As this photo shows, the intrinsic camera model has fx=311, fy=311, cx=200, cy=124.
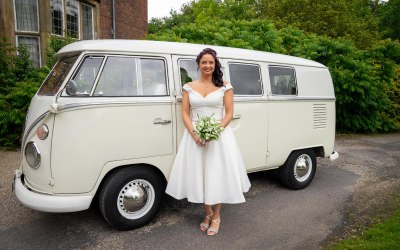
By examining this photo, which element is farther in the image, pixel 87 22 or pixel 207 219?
pixel 87 22

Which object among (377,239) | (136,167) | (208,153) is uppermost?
(208,153)

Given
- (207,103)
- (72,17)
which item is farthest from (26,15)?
(207,103)

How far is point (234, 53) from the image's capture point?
15.2ft

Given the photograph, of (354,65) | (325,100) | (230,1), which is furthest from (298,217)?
(230,1)

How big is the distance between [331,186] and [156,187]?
355 cm

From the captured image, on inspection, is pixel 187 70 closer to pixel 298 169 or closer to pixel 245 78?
pixel 245 78

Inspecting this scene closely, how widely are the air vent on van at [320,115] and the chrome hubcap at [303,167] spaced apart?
0.61m

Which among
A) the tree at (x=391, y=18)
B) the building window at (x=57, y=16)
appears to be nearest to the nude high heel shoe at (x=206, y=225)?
the building window at (x=57, y=16)

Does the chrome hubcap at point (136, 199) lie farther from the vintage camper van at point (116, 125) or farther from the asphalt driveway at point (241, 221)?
the asphalt driveway at point (241, 221)

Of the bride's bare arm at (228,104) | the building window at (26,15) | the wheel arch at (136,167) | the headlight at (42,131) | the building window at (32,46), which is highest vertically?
the building window at (26,15)

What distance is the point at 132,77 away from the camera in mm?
3770

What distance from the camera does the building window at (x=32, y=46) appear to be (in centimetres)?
962

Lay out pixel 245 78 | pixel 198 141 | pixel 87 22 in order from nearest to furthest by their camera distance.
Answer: pixel 198 141 → pixel 245 78 → pixel 87 22

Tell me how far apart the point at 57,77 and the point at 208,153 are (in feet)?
6.74
